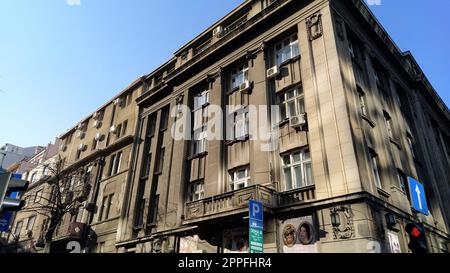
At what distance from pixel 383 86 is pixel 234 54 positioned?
10.6m

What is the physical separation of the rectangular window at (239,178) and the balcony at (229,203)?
198 cm

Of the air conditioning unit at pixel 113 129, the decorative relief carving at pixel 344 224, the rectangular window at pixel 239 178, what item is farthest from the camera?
the air conditioning unit at pixel 113 129

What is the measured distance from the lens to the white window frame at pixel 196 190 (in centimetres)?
1912

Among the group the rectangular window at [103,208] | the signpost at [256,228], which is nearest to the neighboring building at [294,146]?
the signpost at [256,228]

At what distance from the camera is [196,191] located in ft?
64.0

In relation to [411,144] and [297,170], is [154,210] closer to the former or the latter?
[297,170]

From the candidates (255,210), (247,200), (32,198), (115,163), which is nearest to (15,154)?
(32,198)

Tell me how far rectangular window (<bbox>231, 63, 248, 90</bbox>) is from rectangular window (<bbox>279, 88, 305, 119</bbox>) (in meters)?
3.74

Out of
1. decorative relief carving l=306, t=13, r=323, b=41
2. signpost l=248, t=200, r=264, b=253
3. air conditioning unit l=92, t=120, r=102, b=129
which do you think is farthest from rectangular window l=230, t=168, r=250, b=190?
air conditioning unit l=92, t=120, r=102, b=129

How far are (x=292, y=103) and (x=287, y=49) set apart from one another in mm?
3919

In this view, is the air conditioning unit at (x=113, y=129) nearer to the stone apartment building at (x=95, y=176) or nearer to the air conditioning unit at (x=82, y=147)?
the stone apartment building at (x=95, y=176)

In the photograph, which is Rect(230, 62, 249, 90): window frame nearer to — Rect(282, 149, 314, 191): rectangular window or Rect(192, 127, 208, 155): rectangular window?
Rect(192, 127, 208, 155): rectangular window

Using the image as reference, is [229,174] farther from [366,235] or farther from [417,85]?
[417,85]
